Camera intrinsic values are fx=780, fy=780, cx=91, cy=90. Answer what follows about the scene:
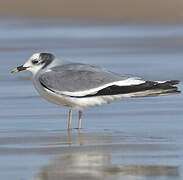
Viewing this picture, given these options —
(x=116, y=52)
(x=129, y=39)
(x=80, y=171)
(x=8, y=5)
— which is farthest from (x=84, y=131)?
(x=8, y=5)

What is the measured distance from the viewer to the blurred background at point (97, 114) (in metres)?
6.79

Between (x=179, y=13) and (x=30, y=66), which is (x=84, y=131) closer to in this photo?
(x=30, y=66)

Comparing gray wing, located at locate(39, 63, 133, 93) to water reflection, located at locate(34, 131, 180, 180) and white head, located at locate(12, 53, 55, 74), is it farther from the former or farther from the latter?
water reflection, located at locate(34, 131, 180, 180)

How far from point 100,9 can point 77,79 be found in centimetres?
1371

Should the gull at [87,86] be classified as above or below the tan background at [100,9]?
above

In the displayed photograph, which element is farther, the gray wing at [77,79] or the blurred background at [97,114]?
the gray wing at [77,79]

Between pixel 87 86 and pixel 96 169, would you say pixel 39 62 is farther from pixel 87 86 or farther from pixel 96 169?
pixel 96 169

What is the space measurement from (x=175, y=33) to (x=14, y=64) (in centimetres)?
525

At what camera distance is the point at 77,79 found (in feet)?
29.2

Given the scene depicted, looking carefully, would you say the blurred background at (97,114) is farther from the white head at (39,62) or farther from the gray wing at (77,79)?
the white head at (39,62)

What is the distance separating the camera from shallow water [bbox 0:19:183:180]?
6.71 metres

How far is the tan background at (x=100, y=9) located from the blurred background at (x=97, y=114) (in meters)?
0.69

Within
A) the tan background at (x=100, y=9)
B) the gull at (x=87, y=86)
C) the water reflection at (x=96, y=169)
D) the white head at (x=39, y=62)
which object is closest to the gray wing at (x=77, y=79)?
the gull at (x=87, y=86)

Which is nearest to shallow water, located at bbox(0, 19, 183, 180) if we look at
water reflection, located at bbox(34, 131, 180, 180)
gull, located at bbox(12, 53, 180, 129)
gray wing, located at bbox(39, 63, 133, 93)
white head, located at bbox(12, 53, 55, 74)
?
water reflection, located at bbox(34, 131, 180, 180)
